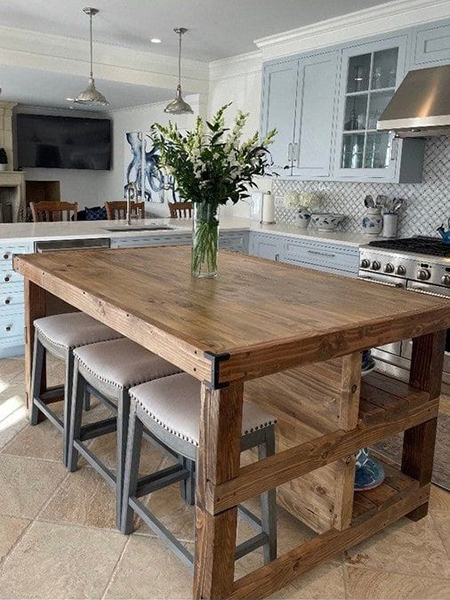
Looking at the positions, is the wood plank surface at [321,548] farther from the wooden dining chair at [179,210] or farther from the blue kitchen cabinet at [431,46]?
the wooden dining chair at [179,210]

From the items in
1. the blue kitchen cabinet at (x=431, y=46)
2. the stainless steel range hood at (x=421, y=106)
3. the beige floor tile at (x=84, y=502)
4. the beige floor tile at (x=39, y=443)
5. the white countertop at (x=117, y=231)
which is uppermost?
the blue kitchen cabinet at (x=431, y=46)

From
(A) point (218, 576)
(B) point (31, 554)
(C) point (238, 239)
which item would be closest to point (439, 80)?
(C) point (238, 239)

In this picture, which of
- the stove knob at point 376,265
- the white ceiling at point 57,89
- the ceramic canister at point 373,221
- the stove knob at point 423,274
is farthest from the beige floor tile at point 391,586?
the white ceiling at point 57,89

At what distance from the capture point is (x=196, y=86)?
627cm

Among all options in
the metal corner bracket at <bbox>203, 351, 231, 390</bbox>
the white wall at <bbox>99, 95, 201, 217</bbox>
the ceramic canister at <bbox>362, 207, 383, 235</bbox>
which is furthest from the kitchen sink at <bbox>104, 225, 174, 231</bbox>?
the metal corner bracket at <bbox>203, 351, 231, 390</bbox>

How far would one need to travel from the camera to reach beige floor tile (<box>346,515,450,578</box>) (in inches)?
77.0

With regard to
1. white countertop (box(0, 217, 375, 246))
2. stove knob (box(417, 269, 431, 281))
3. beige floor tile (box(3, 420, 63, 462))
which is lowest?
beige floor tile (box(3, 420, 63, 462))

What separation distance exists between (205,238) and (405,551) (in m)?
1.42

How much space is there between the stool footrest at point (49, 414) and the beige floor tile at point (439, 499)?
1.70 metres

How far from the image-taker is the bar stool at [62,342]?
8.24 feet

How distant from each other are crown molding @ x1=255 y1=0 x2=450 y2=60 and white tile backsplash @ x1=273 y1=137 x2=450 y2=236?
852mm

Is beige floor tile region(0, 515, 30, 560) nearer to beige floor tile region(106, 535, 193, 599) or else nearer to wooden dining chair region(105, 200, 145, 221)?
beige floor tile region(106, 535, 193, 599)

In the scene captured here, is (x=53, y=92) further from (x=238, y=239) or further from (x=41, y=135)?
(x=238, y=239)

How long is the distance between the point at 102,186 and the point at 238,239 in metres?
5.95
